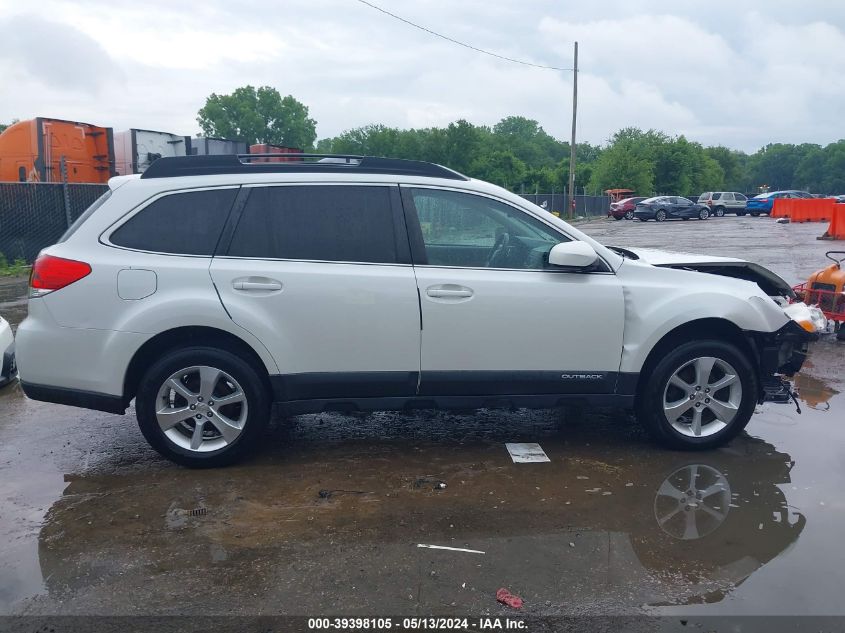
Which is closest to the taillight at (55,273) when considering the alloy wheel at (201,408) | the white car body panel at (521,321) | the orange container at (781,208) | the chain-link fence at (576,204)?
the alloy wheel at (201,408)

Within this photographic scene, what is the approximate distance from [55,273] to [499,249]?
8.80 feet

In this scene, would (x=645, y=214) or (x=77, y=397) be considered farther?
(x=645, y=214)

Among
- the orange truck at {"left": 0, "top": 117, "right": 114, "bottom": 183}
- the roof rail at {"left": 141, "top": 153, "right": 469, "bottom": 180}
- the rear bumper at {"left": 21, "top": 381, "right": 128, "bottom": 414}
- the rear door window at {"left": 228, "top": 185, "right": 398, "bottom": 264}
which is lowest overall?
the rear bumper at {"left": 21, "top": 381, "right": 128, "bottom": 414}

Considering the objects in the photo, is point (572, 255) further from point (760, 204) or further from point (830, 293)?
point (760, 204)

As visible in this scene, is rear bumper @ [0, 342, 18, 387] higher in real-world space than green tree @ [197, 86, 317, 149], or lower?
lower

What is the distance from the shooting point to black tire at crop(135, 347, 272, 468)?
14.6 ft

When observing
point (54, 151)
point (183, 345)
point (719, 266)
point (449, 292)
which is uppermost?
point (54, 151)

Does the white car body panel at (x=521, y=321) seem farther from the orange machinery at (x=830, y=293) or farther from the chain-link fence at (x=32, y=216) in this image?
the chain-link fence at (x=32, y=216)

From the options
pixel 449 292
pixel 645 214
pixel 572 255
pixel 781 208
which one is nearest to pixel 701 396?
pixel 572 255

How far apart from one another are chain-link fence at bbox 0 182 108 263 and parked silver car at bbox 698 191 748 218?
4064cm

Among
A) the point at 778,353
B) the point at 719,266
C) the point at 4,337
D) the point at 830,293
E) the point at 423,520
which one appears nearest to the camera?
the point at 423,520

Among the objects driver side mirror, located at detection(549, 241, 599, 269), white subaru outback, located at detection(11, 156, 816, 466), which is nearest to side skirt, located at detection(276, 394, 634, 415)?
white subaru outback, located at detection(11, 156, 816, 466)

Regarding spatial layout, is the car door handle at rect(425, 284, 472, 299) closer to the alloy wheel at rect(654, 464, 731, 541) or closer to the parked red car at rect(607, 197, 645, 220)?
the alloy wheel at rect(654, 464, 731, 541)

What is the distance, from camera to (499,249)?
479 cm
